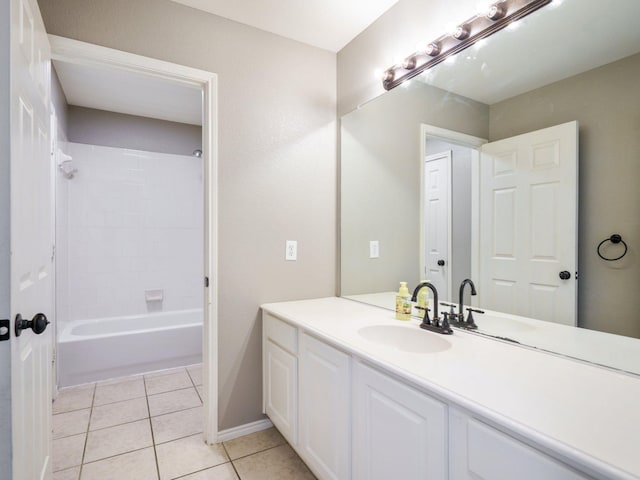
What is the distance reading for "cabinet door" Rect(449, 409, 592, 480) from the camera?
697mm

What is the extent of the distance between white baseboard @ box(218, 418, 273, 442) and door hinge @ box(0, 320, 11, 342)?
1.37 meters

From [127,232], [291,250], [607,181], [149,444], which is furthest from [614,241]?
[127,232]

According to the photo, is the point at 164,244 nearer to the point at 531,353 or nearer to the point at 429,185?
the point at 429,185

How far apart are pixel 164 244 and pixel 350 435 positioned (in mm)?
3004

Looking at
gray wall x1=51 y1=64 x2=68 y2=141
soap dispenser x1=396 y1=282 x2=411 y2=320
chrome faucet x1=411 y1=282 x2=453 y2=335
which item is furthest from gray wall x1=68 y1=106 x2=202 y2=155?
chrome faucet x1=411 y1=282 x2=453 y2=335

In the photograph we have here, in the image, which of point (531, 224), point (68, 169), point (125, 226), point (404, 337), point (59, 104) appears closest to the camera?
point (531, 224)

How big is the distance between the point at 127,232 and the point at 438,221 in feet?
10.1

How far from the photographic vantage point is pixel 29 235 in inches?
44.7

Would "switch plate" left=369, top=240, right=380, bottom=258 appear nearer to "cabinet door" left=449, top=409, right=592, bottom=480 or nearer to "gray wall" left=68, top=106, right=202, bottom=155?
"cabinet door" left=449, top=409, right=592, bottom=480

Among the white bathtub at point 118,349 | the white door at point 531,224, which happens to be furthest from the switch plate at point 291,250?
the white bathtub at point 118,349

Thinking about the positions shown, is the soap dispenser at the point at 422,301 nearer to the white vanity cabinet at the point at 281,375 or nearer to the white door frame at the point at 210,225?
the white vanity cabinet at the point at 281,375

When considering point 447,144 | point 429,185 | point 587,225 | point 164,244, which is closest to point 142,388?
point 164,244

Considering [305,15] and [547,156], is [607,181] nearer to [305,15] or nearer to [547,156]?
[547,156]

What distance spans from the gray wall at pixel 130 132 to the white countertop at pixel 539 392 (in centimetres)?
312
